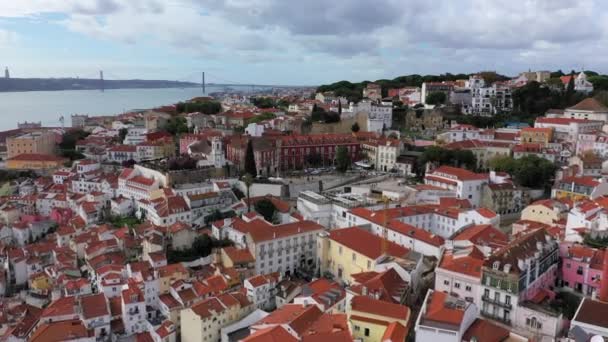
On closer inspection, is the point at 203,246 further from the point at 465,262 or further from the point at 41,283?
the point at 465,262

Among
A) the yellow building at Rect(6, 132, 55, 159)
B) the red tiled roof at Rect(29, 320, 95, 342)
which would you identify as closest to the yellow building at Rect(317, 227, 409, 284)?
the red tiled roof at Rect(29, 320, 95, 342)

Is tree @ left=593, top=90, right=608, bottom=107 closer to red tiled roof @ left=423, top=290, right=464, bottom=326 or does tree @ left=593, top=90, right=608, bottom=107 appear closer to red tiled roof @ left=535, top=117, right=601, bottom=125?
red tiled roof @ left=535, top=117, right=601, bottom=125

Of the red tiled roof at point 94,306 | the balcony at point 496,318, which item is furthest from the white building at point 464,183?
the red tiled roof at point 94,306

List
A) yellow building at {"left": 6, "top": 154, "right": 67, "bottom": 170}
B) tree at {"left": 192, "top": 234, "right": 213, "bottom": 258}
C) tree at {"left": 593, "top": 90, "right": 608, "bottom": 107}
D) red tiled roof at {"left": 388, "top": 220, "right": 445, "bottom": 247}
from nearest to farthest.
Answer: red tiled roof at {"left": 388, "top": 220, "right": 445, "bottom": 247} < tree at {"left": 192, "top": 234, "right": 213, "bottom": 258} < yellow building at {"left": 6, "top": 154, "right": 67, "bottom": 170} < tree at {"left": 593, "top": 90, "right": 608, "bottom": 107}

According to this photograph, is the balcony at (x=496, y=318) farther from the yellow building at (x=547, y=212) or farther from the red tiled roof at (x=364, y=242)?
the yellow building at (x=547, y=212)

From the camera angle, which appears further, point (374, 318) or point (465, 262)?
point (465, 262)

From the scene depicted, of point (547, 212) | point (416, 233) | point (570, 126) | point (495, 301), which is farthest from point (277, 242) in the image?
point (570, 126)
